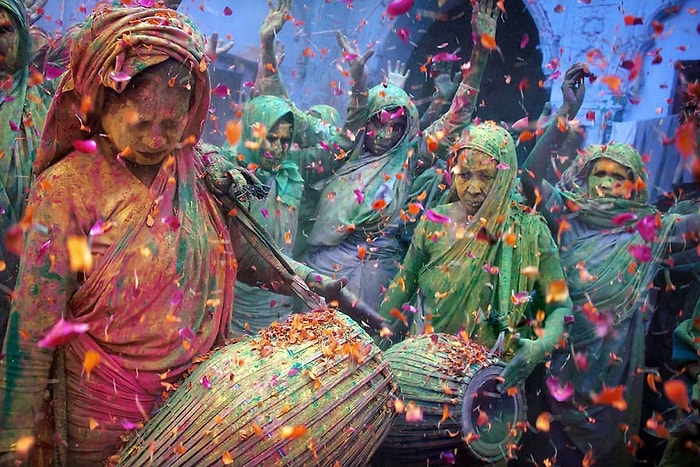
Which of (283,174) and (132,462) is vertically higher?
(283,174)

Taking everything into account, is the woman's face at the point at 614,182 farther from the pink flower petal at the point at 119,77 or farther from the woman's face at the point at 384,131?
the pink flower petal at the point at 119,77

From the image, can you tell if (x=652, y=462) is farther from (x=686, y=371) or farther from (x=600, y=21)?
(x=600, y=21)

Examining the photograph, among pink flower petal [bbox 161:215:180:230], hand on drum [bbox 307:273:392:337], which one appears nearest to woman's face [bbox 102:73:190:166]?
pink flower petal [bbox 161:215:180:230]

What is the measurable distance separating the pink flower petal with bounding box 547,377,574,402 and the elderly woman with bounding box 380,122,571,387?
75cm

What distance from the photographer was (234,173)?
257 cm

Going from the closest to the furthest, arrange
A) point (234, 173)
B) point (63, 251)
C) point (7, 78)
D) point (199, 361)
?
1. point (63, 251)
2. point (199, 361)
3. point (234, 173)
4. point (7, 78)

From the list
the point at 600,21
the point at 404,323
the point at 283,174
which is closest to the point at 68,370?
the point at 404,323

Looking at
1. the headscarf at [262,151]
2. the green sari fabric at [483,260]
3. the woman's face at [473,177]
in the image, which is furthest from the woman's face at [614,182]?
the headscarf at [262,151]

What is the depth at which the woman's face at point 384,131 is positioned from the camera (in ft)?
17.9

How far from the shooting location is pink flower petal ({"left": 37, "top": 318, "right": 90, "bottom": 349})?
6.95 feet

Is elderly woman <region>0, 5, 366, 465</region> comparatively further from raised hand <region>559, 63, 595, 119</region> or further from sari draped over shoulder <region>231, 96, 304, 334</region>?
raised hand <region>559, 63, 595, 119</region>

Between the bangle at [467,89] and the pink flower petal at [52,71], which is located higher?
the bangle at [467,89]

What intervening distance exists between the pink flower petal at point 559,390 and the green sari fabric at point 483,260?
85 centimetres

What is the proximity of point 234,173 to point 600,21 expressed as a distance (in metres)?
5.63
